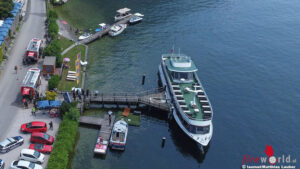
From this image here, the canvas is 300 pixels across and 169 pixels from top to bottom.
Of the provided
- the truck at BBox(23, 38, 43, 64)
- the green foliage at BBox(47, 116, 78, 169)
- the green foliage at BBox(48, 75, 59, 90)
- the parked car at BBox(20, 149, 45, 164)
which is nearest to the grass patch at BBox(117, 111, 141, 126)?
the green foliage at BBox(47, 116, 78, 169)

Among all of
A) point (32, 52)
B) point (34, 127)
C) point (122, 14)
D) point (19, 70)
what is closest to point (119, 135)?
point (34, 127)

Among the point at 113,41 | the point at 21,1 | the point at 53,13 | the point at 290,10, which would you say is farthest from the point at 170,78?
the point at 290,10

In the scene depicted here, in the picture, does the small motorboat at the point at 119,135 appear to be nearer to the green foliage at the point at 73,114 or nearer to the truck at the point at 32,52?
the green foliage at the point at 73,114

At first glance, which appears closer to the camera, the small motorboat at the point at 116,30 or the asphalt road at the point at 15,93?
the asphalt road at the point at 15,93

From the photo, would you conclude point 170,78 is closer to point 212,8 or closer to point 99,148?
point 99,148

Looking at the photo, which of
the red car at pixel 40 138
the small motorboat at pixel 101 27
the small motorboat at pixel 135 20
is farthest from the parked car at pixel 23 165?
the small motorboat at pixel 135 20

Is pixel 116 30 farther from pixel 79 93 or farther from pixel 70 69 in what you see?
pixel 79 93
